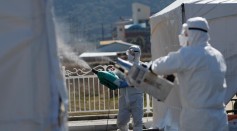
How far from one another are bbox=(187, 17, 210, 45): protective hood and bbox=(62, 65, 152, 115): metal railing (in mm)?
7900

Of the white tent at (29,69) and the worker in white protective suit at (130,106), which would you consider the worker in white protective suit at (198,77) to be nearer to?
the white tent at (29,69)

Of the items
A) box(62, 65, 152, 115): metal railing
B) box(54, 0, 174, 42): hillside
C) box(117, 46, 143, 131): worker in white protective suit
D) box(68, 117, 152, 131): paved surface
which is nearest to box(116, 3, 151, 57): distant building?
box(54, 0, 174, 42): hillside

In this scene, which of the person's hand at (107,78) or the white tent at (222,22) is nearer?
the person's hand at (107,78)

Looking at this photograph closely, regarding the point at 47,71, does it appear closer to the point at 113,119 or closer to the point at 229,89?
the point at 229,89

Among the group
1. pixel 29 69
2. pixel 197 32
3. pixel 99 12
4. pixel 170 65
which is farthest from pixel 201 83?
pixel 99 12

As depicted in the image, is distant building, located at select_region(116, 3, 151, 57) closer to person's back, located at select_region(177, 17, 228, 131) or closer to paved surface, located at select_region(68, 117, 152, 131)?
paved surface, located at select_region(68, 117, 152, 131)

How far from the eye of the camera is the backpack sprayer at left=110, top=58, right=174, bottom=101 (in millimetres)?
5629

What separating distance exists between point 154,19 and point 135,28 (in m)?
88.9

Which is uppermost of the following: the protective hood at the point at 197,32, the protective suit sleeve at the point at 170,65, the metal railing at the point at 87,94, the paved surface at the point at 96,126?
the protective hood at the point at 197,32

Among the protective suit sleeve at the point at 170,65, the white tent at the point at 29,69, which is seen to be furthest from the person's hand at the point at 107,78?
the white tent at the point at 29,69

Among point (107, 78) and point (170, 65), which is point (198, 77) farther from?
point (107, 78)

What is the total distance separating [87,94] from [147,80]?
8169 mm

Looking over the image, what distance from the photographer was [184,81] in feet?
18.4

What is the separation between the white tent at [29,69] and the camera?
3.56 metres
